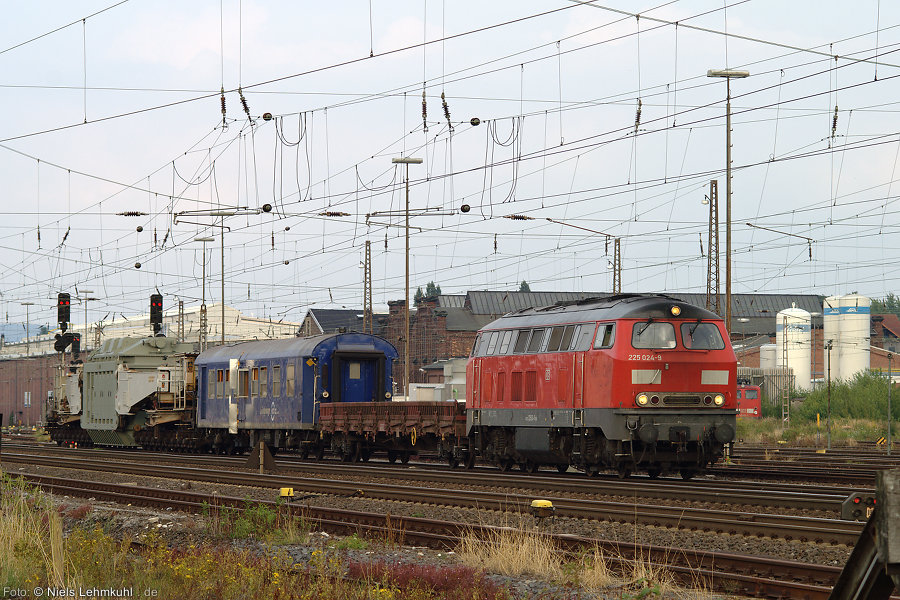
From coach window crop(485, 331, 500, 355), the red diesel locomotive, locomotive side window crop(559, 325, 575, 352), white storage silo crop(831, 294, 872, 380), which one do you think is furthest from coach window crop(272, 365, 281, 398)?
white storage silo crop(831, 294, 872, 380)

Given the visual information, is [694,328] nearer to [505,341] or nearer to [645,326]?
[645,326]

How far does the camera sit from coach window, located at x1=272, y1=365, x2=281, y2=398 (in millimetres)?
34469

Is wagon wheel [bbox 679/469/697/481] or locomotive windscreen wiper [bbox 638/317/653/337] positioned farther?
wagon wheel [bbox 679/469/697/481]

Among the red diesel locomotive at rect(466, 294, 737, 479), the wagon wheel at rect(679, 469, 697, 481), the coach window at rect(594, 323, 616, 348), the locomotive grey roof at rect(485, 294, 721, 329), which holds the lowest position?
the wagon wheel at rect(679, 469, 697, 481)

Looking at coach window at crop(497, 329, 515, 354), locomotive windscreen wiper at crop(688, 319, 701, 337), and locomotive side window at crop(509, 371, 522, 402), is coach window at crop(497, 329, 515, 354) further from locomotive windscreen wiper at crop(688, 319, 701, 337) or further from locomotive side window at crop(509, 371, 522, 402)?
locomotive windscreen wiper at crop(688, 319, 701, 337)

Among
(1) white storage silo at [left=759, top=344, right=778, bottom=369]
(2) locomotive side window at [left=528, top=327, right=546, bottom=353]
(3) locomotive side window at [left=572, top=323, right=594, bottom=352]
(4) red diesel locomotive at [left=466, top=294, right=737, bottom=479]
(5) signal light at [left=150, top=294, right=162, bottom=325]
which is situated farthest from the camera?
(1) white storage silo at [left=759, top=344, right=778, bottom=369]

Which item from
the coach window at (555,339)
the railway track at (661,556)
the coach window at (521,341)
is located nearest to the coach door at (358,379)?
the coach window at (521,341)

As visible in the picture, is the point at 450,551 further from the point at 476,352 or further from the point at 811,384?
the point at 811,384

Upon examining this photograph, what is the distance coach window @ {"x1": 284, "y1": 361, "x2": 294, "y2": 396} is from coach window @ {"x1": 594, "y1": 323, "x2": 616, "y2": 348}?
44.5 feet

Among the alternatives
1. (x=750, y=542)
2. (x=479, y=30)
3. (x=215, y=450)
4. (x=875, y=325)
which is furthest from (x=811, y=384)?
(x=750, y=542)

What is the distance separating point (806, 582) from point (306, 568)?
525 centimetres

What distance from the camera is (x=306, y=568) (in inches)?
471

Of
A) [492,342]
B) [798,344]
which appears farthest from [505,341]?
[798,344]

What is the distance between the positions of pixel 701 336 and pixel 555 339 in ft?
10.9
